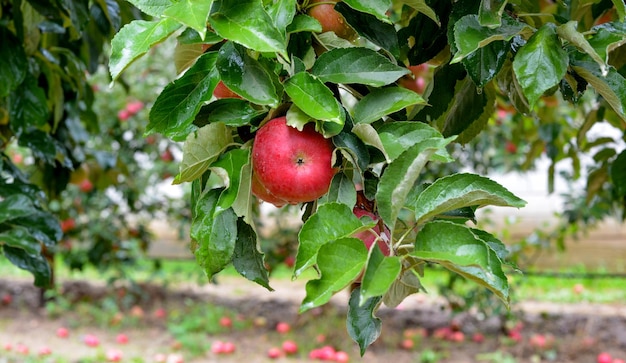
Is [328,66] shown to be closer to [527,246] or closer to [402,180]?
[402,180]

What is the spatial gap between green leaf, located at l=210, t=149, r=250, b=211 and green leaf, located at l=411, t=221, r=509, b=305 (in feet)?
0.46

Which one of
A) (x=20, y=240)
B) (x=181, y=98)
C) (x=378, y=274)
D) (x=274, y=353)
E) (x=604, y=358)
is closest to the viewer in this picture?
(x=378, y=274)

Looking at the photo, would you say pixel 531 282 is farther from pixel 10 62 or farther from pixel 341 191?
pixel 341 191

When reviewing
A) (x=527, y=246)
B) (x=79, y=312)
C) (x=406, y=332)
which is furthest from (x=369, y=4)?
(x=79, y=312)

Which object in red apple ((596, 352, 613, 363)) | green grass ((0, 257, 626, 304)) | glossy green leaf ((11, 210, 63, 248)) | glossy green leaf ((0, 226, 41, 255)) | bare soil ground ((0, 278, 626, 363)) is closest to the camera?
glossy green leaf ((0, 226, 41, 255))

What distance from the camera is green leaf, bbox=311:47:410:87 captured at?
527 mm

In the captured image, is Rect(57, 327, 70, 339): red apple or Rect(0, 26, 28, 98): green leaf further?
Rect(57, 327, 70, 339): red apple

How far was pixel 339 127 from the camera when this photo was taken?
1.62 ft

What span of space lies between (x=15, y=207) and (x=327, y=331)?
2439 millimetres

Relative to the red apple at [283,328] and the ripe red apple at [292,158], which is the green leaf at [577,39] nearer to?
the ripe red apple at [292,158]

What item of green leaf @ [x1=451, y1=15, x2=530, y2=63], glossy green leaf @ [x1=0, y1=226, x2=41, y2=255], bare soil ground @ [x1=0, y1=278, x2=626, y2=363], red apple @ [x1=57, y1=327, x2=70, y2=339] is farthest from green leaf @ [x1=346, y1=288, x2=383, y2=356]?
red apple @ [x1=57, y1=327, x2=70, y2=339]

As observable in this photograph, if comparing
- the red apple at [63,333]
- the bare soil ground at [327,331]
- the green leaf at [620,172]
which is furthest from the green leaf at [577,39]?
the red apple at [63,333]

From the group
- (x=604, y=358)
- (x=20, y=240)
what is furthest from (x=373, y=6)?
(x=604, y=358)

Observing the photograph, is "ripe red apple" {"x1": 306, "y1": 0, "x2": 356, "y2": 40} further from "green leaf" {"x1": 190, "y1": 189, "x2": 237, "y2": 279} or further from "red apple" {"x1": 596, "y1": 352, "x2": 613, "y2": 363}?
"red apple" {"x1": 596, "y1": 352, "x2": 613, "y2": 363}
